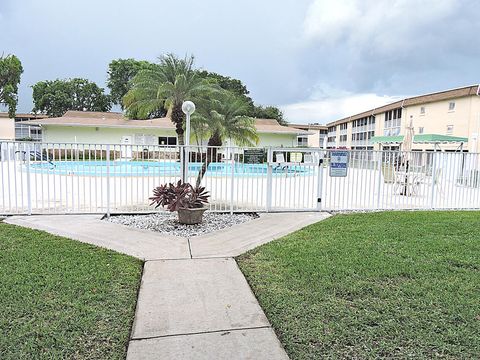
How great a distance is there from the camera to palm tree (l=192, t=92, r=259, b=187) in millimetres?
15133

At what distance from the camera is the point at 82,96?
161 feet

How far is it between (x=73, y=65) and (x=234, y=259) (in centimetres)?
4858

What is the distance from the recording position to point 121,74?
45188mm

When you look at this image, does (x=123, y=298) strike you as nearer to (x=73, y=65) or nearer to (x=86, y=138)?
(x=86, y=138)

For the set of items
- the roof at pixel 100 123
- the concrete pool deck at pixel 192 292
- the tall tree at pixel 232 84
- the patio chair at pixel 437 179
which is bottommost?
the concrete pool deck at pixel 192 292

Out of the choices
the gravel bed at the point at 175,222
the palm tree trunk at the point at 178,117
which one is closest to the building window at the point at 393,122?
the palm tree trunk at the point at 178,117

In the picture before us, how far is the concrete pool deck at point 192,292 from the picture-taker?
2.95 metres

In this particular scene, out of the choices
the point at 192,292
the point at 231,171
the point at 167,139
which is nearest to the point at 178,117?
the point at 231,171

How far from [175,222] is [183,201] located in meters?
0.58

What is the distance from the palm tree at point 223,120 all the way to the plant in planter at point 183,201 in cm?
745

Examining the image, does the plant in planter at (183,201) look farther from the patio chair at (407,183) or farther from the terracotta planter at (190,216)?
the patio chair at (407,183)

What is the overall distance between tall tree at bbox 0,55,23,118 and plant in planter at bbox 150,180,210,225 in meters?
35.5

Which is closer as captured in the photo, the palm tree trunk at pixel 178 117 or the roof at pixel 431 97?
the palm tree trunk at pixel 178 117

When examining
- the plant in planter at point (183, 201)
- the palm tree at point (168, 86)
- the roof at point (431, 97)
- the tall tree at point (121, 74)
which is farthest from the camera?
the tall tree at point (121, 74)
